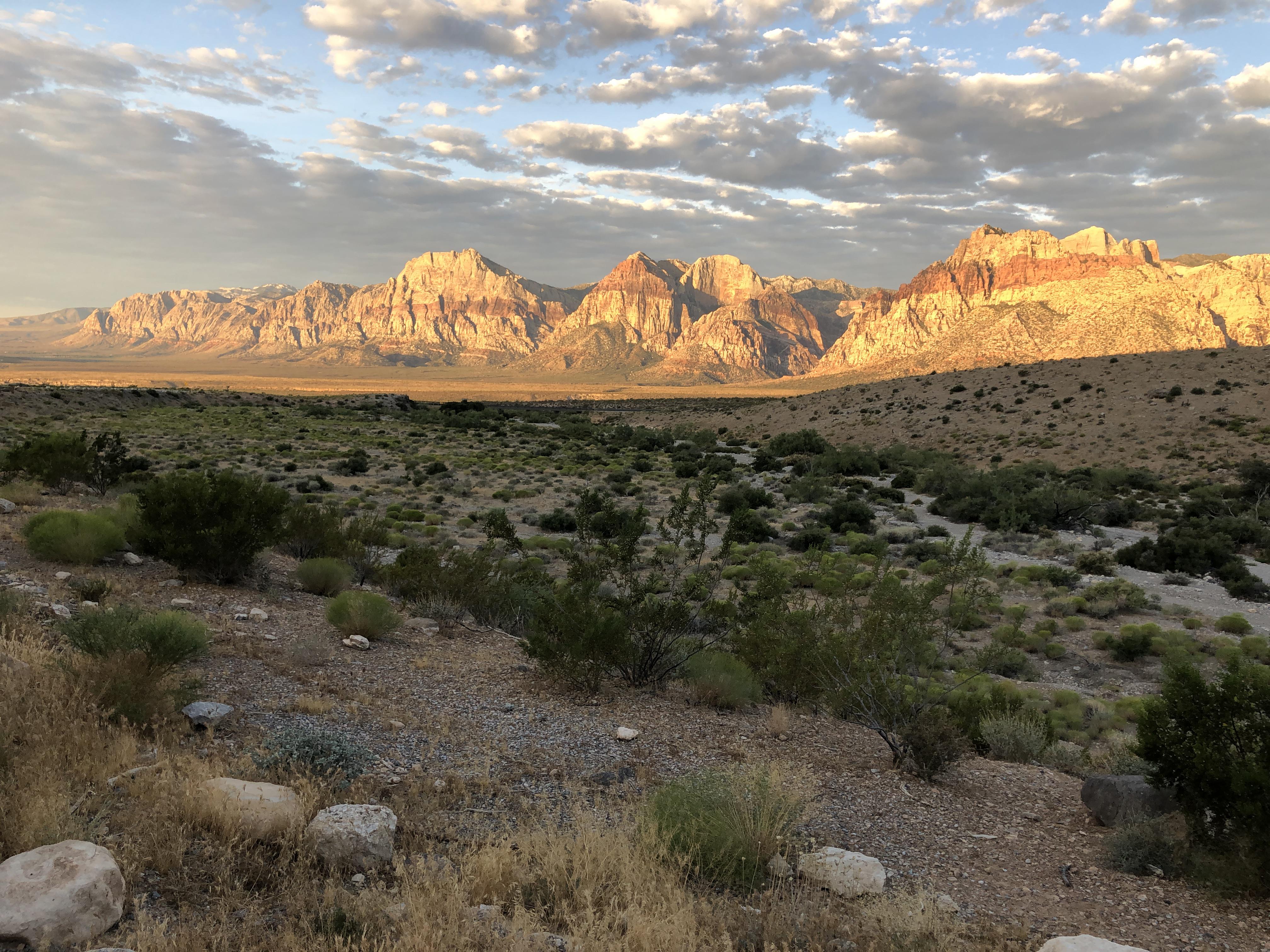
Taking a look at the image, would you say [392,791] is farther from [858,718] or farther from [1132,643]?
[1132,643]

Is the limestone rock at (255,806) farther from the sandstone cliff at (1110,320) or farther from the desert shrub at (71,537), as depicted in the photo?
the sandstone cliff at (1110,320)

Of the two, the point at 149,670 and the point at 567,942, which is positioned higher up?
the point at 149,670

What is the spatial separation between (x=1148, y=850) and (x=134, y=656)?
8.15 metres

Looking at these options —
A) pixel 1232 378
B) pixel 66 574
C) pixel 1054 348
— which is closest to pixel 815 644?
pixel 66 574

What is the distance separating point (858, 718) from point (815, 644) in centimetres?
90

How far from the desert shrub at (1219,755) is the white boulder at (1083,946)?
134cm

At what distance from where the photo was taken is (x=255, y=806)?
465 centimetres

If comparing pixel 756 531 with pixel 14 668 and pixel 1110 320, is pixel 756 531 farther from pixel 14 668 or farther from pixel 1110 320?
pixel 1110 320

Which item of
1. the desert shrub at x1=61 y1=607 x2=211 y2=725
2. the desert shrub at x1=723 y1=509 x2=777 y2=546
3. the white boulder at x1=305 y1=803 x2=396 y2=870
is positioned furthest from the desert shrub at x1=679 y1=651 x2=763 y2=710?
A: the desert shrub at x1=723 y1=509 x2=777 y2=546

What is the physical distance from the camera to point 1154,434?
3981 cm

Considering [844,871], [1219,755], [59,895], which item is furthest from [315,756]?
[1219,755]

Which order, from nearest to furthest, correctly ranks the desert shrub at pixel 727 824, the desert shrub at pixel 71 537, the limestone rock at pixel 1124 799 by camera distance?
the desert shrub at pixel 727 824
the limestone rock at pixel 1124 799
the desert shrub at pixel 71 537

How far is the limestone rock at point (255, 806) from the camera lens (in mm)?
4555

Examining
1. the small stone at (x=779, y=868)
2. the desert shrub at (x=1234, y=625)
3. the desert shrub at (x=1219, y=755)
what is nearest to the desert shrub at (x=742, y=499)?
the desert shrub at (x=1234, y=625)
